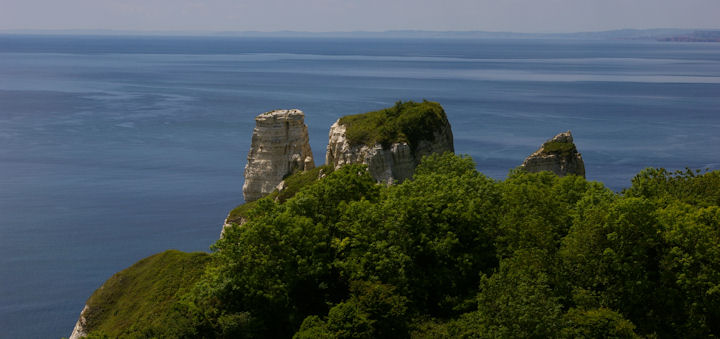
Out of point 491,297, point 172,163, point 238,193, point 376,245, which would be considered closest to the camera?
point 491,297

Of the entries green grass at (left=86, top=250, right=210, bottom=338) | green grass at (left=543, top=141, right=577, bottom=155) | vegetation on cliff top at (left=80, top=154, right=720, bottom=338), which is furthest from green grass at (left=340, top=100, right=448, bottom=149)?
green grass at (left=86, top=250, right=210, bottom=338)

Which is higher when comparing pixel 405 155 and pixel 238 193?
pixel 405 155

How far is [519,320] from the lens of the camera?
2889 centimetres

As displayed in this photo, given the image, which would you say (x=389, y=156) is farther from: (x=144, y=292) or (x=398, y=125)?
(x=144, y=292)

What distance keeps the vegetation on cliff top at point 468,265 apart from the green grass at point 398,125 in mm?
21669

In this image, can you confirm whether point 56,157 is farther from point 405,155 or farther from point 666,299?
point 666,299

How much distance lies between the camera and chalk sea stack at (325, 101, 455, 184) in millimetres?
66000

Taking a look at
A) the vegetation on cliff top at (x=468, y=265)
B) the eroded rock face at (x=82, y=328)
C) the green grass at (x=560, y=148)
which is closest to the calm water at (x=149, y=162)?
the eroded rock face at (x=82, y=328)

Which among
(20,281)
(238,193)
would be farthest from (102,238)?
(238,193)

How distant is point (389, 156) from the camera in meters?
66.0

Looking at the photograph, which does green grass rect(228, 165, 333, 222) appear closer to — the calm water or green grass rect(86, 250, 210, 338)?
the calm water

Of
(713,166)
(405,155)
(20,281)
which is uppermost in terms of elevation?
(405,155)

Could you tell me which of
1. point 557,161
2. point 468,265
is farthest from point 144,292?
point 557,161

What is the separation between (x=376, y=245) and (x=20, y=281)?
57753 millimetres
